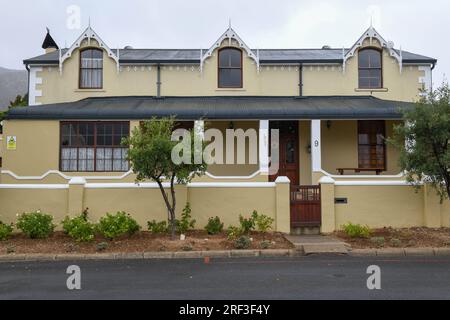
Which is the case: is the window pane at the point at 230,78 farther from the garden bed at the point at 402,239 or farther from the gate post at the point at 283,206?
the garden bed at the point at 402,239

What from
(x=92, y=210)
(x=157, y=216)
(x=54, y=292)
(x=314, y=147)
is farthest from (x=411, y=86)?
(x=54, y=292)

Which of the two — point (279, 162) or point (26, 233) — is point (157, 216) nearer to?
point (26, 233)

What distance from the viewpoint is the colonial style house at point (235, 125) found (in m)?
12.6

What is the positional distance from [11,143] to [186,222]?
7.40m

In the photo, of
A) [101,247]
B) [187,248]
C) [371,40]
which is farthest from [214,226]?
[371,40]

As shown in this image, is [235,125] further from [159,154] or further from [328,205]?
[159,154]

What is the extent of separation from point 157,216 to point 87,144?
4.87 m

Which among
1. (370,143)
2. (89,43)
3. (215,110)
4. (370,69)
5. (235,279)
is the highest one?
(89,43)

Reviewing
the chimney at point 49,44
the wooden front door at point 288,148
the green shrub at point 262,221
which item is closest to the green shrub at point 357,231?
the green shrub at point 262,221

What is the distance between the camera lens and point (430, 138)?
11.2 metres

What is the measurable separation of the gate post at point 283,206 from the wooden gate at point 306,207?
18 cm

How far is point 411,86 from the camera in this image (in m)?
18.0

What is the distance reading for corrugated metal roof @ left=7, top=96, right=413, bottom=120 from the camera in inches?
600

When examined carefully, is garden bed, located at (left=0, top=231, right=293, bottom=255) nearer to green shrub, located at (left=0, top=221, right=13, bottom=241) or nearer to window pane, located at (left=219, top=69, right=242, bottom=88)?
green shrub, located at (left=0, top=221, right=13, bottom=241)
